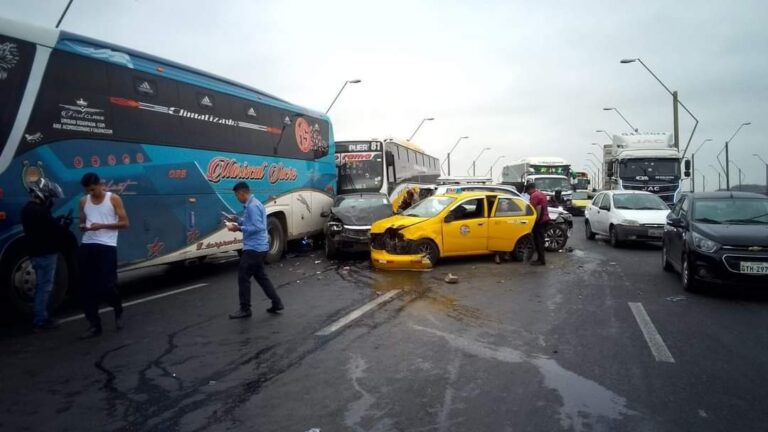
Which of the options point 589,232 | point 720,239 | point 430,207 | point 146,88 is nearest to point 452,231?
point 430,207

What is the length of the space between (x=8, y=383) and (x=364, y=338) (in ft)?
10.8

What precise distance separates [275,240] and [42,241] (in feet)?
23.5

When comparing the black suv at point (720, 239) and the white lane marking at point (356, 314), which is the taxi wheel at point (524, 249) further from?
the white lane marking at point (356, 314)

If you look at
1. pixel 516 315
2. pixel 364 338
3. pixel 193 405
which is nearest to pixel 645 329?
pixel 516 315

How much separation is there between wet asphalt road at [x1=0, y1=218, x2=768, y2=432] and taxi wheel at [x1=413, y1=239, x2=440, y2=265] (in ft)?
7.75

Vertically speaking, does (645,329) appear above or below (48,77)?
below

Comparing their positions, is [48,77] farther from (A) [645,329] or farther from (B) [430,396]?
(A) [645,329]

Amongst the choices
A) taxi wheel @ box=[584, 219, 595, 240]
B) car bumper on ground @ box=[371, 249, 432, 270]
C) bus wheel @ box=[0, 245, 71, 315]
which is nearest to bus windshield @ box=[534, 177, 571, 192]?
taxi wheel @ box=[584, 219, 595, 240]

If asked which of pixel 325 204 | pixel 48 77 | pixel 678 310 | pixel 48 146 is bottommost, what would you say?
pixel 678 310

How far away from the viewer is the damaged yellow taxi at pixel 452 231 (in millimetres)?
11078

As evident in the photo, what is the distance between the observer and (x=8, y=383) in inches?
186

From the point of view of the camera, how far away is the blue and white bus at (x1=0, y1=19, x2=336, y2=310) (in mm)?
6773

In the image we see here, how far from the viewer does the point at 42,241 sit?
21.0ft

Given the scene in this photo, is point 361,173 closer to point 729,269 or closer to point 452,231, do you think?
point 452,231
